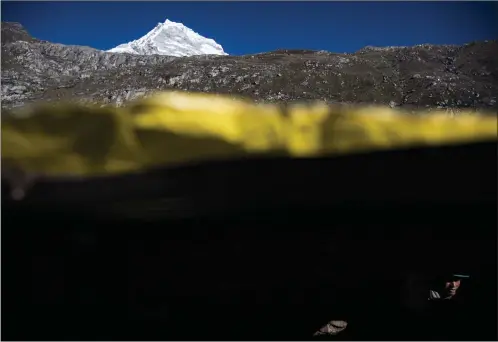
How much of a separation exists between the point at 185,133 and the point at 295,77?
51950mm

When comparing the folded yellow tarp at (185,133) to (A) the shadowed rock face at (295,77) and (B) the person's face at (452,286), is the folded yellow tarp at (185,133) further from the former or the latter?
(A) the shadowed rock face at (295,77)

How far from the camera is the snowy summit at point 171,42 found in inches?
6693

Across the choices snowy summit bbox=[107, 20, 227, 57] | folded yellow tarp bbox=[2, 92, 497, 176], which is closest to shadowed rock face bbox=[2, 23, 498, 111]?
folded yellow tarp bbox=[2, 92, 497, 176]

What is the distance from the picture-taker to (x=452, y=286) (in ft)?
7.86

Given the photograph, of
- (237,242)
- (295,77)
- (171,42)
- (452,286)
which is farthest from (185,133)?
(171,42)

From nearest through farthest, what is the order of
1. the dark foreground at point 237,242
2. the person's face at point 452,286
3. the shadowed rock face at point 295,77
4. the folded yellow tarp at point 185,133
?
the folded yellow tarp at point 185,133, the dark foreground at point 237,242, the person's face at point 452,286, the shadowed rock face at point 295,77

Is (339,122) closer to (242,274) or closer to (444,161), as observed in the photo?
(444,161)

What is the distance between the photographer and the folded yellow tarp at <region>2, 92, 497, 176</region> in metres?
1.34

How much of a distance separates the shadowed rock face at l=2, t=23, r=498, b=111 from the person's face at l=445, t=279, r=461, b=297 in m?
44.5

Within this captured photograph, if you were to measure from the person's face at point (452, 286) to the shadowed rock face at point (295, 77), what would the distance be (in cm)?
4450

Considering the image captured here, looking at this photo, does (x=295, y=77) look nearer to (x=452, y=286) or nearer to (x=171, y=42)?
(x=452, y=286)

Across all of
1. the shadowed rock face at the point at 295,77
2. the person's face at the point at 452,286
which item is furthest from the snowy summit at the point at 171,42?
the person's face at the point at 452,286

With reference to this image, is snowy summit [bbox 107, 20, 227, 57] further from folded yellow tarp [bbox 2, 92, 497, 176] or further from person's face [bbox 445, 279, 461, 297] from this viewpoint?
folded yellow tarp [bbox 2, 92, 497, 176]

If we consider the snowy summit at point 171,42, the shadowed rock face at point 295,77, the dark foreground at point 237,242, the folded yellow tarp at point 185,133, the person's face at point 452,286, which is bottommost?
the person's face at point 452,286
